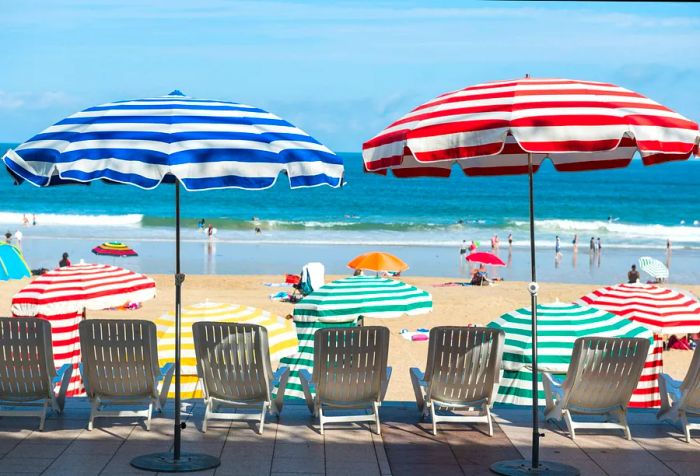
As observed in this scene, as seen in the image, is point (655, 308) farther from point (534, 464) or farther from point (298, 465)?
point (298, 465)

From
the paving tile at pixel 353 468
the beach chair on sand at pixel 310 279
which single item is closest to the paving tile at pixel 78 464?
the paving tile at pixel 353 468

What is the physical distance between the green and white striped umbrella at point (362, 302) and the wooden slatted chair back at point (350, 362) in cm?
207

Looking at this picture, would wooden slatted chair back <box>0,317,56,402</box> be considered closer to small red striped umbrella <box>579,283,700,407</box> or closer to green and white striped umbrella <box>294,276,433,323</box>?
green and white striped umbrella <box>294,276,433,323</box>

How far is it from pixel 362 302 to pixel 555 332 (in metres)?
1.83

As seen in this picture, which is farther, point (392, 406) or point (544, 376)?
point (392, 406)

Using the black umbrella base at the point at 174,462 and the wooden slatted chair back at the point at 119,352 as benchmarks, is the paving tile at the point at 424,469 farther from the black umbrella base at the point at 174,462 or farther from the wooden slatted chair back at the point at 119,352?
the wooden slatted chair back at the point at 119,352

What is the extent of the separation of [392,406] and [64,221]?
44367 millimetres

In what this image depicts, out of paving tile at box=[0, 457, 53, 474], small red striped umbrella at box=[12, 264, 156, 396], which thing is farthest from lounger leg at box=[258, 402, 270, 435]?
small red striped umbrella at box=[12, 264, 156, 396]

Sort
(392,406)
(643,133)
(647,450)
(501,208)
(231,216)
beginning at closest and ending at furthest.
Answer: (643,133)
(647,450)
(392,406)
(231,216)
(501,208)

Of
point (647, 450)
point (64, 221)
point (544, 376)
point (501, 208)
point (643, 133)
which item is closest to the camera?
point (643, 133)

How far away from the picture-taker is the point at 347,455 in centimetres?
634

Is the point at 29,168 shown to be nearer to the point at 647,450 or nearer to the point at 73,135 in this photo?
the point at 73,135

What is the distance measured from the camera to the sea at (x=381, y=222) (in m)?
33.5

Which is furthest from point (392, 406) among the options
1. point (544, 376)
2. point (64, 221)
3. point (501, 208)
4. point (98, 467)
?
point (501, 208)
